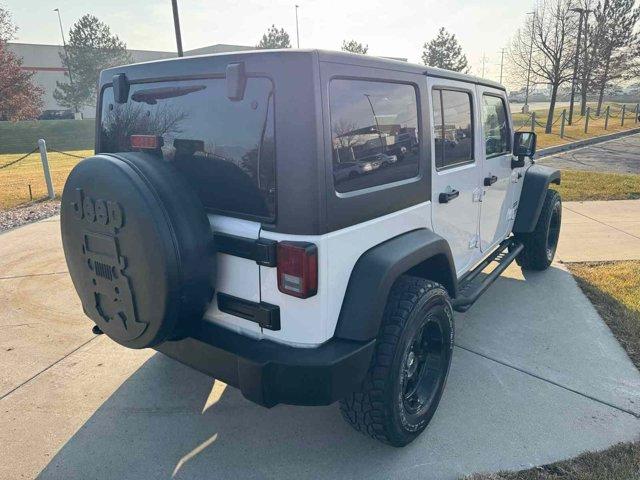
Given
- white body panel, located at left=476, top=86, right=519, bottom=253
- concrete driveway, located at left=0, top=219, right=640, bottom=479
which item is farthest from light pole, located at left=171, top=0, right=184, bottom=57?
white body panel, located at left=476, top=86, right=519, bottom=253

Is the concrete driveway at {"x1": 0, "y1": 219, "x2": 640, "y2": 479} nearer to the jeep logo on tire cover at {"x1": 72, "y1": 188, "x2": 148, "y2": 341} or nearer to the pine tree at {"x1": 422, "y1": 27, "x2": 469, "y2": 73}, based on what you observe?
the jeep logo on tire cover at {"x1": 72, "y1": 188, "x2": 148, "y2": 341}

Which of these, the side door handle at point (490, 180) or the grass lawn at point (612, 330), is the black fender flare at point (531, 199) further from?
the side door handle at point (490, 180)

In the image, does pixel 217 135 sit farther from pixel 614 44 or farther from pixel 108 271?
pixel 614 44

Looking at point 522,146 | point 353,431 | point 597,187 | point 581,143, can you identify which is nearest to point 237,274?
point 353,431

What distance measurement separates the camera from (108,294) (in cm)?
215

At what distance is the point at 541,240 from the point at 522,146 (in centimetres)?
112

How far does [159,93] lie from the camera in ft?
7.62

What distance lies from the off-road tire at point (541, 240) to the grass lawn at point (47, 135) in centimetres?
2649

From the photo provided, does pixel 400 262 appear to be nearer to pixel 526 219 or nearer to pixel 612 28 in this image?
pixel 526 219

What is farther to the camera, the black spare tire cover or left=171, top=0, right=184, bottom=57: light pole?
left=171, top=0, right=184, bottom=57: light pole

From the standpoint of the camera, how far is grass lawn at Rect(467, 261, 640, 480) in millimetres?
2234

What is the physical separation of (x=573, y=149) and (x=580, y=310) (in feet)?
46.7

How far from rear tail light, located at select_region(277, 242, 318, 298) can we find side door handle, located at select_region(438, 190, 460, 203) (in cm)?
117

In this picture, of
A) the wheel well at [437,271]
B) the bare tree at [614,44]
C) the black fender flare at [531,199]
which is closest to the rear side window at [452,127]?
the wheel well at [437,271]
